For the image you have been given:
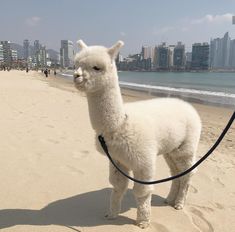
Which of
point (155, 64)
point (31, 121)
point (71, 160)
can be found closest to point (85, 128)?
point (31, 121)

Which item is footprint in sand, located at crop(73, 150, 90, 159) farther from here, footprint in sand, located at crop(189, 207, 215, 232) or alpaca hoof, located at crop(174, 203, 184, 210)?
footprint in sand, located at crop(189, 207, 215, 232)

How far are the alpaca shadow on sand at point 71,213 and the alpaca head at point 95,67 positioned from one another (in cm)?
172

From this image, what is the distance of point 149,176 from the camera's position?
3.40 m

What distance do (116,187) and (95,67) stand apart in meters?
1.60

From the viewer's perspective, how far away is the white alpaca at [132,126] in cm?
299

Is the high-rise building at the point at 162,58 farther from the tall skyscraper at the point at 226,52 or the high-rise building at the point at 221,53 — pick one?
the tall skyscraper at the point at 226,52

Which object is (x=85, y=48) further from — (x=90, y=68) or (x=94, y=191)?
(x=94, y=191)

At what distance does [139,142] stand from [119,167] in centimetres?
46

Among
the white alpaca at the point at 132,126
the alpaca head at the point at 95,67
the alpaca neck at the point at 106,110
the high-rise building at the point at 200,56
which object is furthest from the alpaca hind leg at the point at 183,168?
the high-rise building at the point at 200,56

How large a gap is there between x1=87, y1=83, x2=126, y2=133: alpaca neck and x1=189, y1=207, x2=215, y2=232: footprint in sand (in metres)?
1.63

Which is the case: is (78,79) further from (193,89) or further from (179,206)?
(193,89)

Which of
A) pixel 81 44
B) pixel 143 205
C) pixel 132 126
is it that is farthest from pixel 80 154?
pixel 81 44

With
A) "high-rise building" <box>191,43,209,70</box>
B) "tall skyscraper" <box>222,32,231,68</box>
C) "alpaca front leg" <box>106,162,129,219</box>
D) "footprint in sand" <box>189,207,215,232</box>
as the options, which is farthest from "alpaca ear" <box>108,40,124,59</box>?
"tall skyscraper" <box>222,32,231,68</box>

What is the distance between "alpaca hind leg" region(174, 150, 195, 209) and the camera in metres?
3.97
